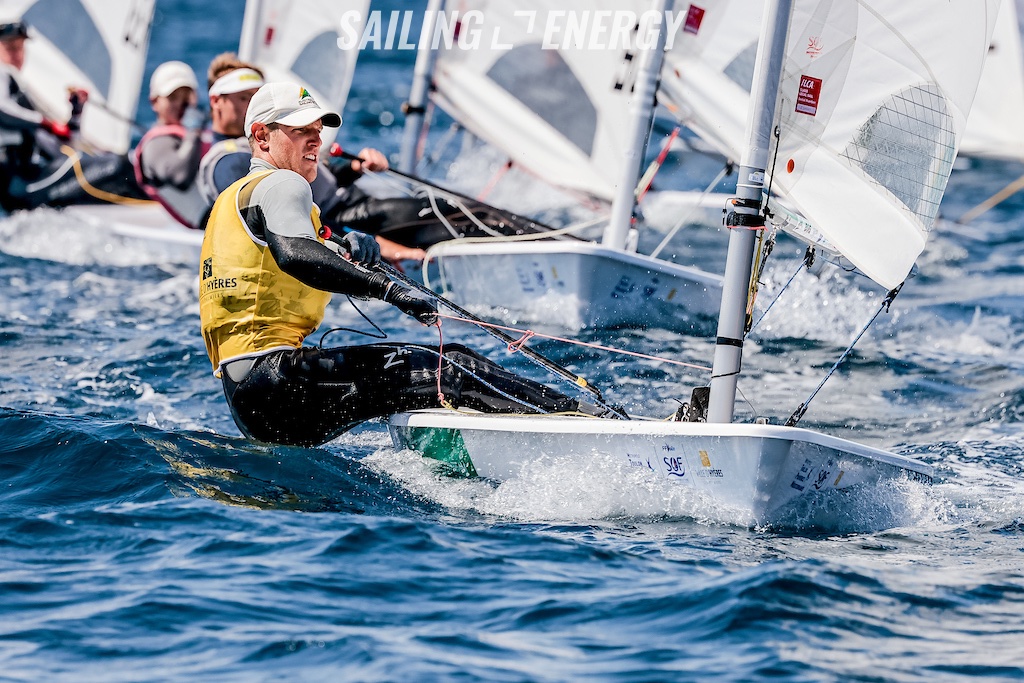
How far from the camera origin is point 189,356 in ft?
20.0

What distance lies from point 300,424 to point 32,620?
4.01 ft

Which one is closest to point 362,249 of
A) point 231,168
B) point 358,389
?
point 358,389

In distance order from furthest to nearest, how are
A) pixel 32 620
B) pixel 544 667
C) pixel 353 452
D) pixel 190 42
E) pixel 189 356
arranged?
pixel 190 42 → pixel 189 356 → pixel 353 452 → pixel 32 620 → pixel 544 667

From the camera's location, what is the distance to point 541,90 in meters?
8.17

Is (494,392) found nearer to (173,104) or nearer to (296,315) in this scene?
(296,315)

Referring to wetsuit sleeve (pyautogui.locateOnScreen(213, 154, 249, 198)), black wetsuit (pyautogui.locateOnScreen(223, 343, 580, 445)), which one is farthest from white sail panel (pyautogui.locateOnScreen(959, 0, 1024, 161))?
black wetsuit (pyautogui.locateOnScreen(223, 343, 580, 445))

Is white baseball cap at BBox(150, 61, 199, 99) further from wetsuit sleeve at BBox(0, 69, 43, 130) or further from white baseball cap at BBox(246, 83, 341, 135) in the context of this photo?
white baseball cap at BBox(246, 83, 341, 135)

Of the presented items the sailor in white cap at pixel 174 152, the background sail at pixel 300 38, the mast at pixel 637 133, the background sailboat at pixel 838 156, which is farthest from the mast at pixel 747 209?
the background sail at pixel 300 38

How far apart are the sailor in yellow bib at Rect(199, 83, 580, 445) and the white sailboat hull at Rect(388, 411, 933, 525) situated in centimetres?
28

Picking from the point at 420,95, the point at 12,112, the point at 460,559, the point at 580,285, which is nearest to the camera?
the point at 460,559

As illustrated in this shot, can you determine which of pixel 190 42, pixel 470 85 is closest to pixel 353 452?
pixel 470 85

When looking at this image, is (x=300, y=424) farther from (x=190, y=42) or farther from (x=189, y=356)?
(x=190, y=42)

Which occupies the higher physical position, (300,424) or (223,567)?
(300,424)

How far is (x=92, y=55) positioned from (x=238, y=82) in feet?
16.7
